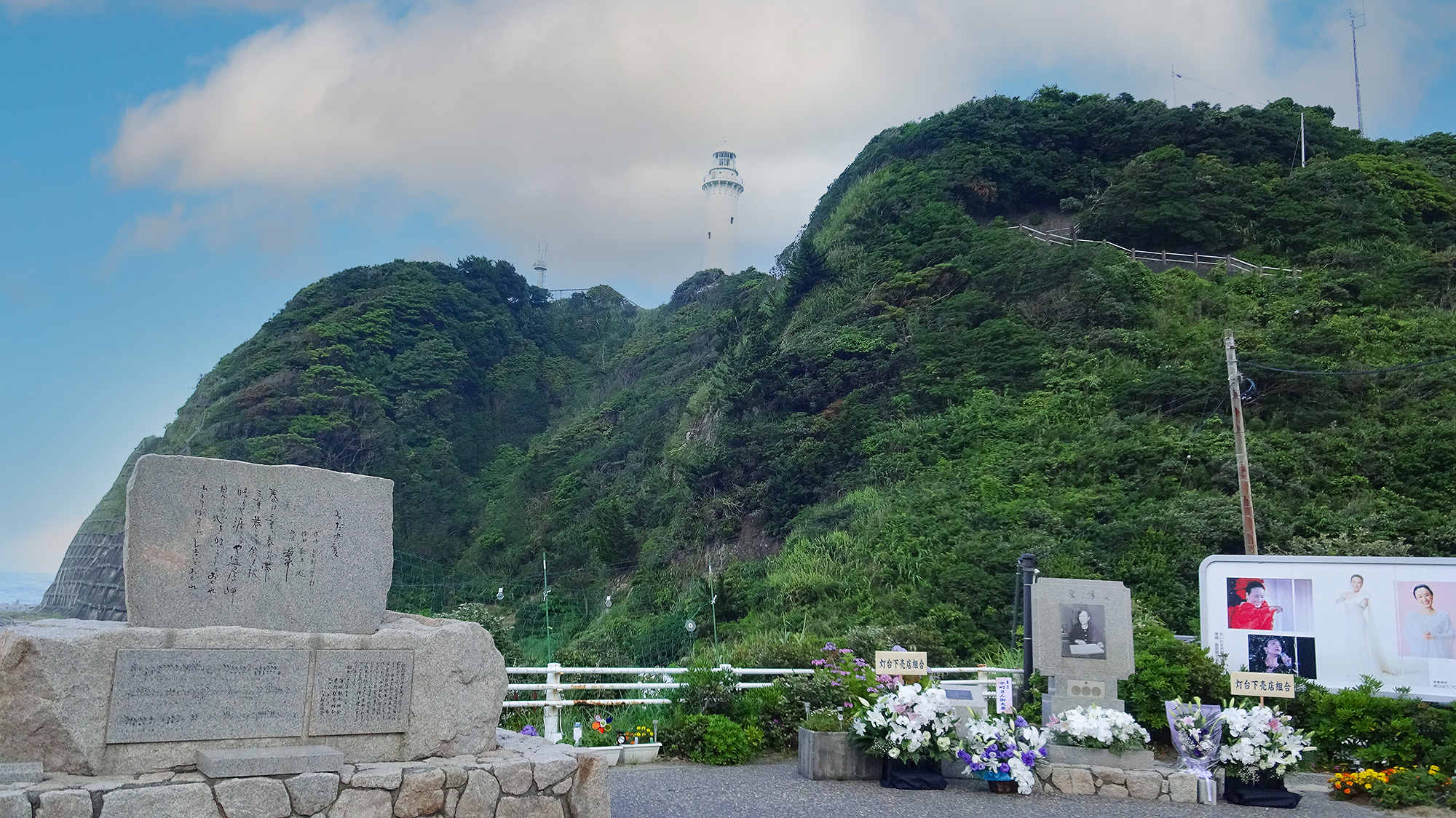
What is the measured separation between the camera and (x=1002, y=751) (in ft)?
26.7

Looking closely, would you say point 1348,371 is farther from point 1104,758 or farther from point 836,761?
point 836,761

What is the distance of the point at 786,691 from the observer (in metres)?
9.72

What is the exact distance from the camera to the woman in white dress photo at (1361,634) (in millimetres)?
9844

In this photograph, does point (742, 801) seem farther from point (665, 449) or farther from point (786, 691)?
point (665, 449)

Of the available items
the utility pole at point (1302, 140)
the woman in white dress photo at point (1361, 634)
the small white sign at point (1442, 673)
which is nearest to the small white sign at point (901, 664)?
the woman in white dress photo at point (1361, 634)

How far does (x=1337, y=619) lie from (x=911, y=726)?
17.2 feet

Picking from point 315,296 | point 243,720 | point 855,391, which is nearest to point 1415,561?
point 243,720

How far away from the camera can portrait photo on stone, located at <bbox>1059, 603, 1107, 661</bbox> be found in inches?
356

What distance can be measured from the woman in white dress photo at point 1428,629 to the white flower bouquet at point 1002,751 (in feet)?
14.1

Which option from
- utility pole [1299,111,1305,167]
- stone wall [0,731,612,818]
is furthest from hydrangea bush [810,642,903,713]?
utility pole [1299,111,1305,167]

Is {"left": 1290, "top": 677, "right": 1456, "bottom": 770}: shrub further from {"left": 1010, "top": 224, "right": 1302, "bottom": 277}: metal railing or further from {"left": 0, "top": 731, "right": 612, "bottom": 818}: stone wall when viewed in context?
{"left": 1010, "top": 224, "right": 1302, "bottom": 277}: metal railing

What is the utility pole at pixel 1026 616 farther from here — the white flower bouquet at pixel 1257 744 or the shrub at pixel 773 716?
the shrub at pixel 773 716

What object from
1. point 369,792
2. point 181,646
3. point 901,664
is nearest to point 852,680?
point 901,664

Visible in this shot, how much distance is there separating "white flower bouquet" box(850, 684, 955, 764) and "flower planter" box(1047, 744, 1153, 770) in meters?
1.07
